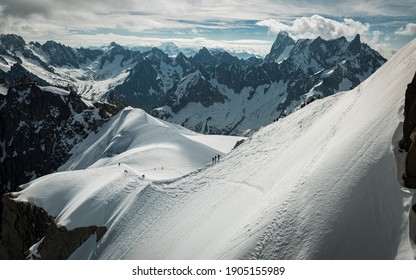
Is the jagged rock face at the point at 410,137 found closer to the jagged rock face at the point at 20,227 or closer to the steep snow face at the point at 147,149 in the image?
the steep snow face at the point at 147,149

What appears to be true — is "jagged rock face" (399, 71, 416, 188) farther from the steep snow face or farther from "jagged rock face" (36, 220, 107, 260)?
the steep snow face

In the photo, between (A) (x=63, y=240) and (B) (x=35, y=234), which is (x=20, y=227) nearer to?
(B) (x=35, y=234)

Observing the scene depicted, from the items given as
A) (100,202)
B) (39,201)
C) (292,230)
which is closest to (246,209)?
(292,230)

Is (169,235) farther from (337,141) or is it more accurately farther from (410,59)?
(410,59)

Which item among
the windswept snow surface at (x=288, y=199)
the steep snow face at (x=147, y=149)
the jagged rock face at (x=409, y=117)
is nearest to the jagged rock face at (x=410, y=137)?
the jagged rock face at (x=409, y=117)
